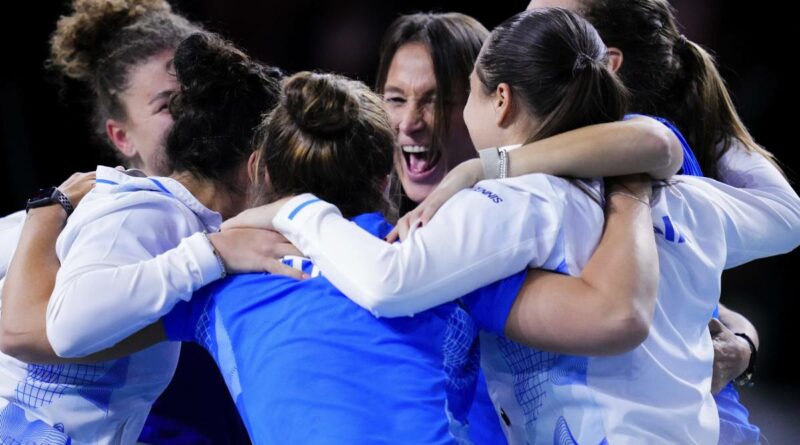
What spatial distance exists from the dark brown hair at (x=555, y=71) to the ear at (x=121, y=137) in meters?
1.39

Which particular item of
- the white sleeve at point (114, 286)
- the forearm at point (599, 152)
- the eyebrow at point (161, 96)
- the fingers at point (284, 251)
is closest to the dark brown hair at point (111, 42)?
the eyebrow at point (161, 96)

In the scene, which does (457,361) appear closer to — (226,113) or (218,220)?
(218,220)

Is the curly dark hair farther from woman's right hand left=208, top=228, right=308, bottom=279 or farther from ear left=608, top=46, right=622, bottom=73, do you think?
ear left=608, top=46, right=622, bottom=73

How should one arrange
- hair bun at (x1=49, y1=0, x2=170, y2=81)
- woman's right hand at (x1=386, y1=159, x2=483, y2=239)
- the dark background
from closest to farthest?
woman's right hand at (x1=386, y1=159, x2=483, y2=239) < hair bun at (x1=49, y1=0, x2=170, y2=81) < the dark background

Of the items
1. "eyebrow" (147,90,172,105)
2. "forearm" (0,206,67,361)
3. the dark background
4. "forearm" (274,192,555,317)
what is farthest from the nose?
the dark background

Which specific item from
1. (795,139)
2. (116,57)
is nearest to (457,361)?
(116,57)

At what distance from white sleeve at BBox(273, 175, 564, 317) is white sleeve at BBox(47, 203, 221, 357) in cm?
22

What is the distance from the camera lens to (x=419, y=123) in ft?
8.98

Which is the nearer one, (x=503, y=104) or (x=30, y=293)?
(x=503, y=104)

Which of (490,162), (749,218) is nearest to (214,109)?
(490,162)

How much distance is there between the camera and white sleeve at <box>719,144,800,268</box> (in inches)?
71.9

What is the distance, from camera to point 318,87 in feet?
5.58

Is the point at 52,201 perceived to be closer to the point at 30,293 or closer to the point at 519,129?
the point at 30,293

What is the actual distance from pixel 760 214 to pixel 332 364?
3.06ft
